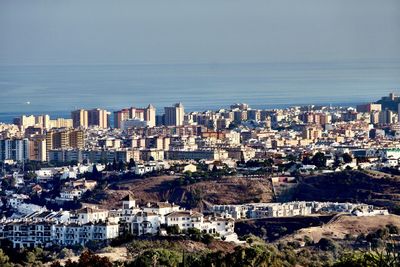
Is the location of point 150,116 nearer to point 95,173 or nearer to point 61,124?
point 61,124

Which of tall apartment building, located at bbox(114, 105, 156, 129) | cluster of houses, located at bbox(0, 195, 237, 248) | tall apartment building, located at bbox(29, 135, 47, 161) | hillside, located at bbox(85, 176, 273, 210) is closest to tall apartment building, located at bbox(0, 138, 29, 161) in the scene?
tall apartment building, located at bbox(29, 135, 47, 161)

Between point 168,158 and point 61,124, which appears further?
point 61,124

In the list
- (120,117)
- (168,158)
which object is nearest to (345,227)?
(168,158)

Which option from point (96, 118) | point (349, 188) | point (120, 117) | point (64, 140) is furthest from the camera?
point (120, 117)

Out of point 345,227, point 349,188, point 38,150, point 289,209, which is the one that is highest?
point 38,150

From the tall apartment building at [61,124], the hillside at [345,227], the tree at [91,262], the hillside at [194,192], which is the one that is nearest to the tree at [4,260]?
the tree at [91,262]

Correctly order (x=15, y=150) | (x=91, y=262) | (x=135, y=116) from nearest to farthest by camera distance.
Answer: (x=91, y=262) < (x=15, y=150) < (x=135, y=116)

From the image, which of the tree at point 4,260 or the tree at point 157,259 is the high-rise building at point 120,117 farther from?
the tree at point 157,259
